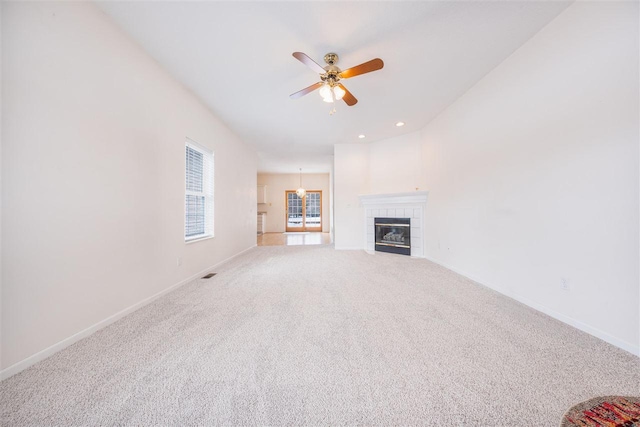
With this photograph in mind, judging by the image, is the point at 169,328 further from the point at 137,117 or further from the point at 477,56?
the point at 477,56

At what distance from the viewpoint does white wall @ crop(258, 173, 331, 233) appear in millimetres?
9445

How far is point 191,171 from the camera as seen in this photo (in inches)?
123

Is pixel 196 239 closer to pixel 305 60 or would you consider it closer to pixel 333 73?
pixel 305 60

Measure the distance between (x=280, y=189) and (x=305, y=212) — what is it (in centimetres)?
152

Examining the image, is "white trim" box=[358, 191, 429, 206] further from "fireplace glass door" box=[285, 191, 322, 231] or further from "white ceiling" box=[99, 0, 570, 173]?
"fireplace glass door" box=[285, 191, 322, 231]

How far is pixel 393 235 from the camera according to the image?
4.82 m

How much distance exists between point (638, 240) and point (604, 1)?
1.71 meters

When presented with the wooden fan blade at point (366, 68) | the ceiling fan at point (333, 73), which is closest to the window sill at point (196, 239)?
the ceiling fan at point (333, 73)

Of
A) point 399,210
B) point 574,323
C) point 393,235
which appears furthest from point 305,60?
point 393,235

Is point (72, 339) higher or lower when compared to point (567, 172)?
lower

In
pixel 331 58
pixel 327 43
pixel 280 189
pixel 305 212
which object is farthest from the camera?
pixel 305 212

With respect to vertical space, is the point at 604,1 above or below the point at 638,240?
above

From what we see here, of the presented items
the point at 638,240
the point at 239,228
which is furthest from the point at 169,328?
the point at 638,240

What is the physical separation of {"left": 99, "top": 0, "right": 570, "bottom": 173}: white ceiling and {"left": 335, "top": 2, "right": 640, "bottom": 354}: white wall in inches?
13.9
